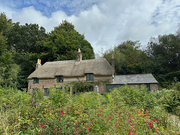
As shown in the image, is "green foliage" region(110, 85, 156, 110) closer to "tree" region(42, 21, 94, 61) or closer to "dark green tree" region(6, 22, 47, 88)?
"tree" region(42, 21, 94, 61)

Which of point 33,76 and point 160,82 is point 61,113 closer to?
point 33,76

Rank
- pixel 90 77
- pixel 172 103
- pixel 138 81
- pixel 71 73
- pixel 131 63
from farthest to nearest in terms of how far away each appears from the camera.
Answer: pixel 131 63 → pixel 71 73 → pixel 90 77 → pixel 138 81 → pixel 172 103

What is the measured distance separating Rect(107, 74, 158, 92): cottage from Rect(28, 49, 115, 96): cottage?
104cm

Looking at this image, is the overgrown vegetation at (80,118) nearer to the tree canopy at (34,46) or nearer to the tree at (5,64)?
the tree at (5,64)

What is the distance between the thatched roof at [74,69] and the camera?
17.2m

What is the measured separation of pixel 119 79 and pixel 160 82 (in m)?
7.83

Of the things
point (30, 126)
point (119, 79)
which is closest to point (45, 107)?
point (30, 126)

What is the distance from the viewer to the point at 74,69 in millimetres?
18406

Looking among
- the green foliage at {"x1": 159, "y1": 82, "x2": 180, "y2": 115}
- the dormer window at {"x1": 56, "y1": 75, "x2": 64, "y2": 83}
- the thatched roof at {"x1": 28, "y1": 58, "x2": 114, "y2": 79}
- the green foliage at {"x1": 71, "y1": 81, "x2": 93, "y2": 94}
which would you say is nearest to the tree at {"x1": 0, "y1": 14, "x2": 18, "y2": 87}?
the thatched roof at {"x1": 28, "y1": 58, "x2": 114, "y2": 79}

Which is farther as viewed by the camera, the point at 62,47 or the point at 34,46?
the point at 34,46

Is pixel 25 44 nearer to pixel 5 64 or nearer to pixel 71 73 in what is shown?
pixel 5 64

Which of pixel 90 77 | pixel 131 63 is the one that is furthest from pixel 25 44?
pixel 131 63

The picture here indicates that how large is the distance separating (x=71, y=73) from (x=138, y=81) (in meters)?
9.41

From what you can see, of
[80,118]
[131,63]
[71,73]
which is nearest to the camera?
[80,118]
